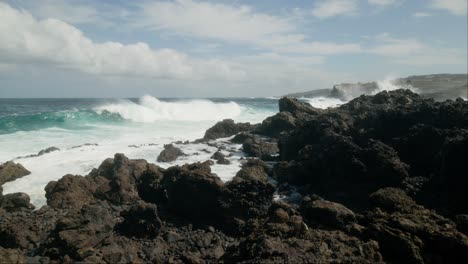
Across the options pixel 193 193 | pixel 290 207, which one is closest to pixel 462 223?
pixel 290 207

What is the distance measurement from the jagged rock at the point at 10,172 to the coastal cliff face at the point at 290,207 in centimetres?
262

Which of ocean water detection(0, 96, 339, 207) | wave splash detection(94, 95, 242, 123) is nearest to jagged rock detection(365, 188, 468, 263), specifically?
ocean water detection(0, 96, 339, 207)

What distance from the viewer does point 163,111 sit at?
130 feet

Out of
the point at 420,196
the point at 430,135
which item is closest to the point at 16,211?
the point at 420,196

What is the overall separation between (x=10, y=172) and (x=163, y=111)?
26.9 meters

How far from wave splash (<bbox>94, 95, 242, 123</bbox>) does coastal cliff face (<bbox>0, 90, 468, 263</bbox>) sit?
25124 millimetres

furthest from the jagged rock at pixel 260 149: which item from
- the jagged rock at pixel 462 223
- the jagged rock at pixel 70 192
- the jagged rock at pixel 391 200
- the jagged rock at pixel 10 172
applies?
the jagged rock at pixel 10 172

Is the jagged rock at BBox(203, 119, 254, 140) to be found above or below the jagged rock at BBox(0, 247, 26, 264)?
above

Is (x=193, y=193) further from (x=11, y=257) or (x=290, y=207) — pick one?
(x=11, y=257)

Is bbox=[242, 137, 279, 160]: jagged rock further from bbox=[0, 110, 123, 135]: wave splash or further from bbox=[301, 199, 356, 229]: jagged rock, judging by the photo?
bbox=[0, 110, 123, 135]: wave splash

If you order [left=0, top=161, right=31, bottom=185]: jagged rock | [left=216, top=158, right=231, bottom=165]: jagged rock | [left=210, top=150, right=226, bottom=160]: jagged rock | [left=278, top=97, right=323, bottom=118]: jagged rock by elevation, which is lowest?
[left=216, top=158, right=231, bottom=165]: jagged rock

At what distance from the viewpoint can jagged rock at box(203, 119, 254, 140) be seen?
2111cm

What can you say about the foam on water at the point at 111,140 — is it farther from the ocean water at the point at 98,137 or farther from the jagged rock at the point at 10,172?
the jagged rock at the point at 10,172

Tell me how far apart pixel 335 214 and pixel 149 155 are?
413 inches
